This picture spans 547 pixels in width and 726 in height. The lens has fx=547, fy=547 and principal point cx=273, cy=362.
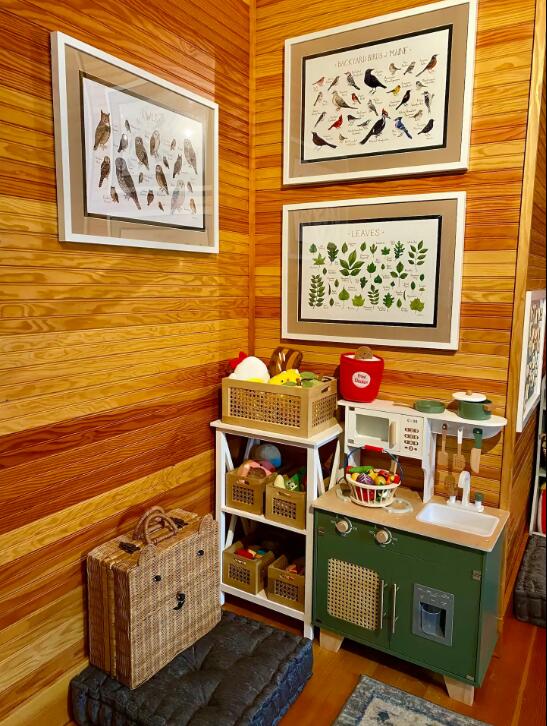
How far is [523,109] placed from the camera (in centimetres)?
185

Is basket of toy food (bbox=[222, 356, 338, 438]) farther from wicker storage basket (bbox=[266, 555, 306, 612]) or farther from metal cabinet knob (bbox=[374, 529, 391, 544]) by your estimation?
wicker storage basket (bbox=[266, 555, 306, 612])

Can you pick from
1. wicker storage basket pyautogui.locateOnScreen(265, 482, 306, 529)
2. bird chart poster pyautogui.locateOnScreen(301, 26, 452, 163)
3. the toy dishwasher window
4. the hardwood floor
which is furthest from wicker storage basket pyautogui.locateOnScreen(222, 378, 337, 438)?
bird chart poster pyautogui.locateOnScreen(301, 26, 452, 163)

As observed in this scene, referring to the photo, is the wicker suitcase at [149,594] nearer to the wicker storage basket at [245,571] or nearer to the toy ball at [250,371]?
the wicker storage basket at [245,571]

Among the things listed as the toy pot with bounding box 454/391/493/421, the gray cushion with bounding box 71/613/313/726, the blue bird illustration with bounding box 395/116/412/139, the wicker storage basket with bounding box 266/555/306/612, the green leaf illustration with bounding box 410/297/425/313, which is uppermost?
the blue bird illustration with bounding box 395/116/412/139

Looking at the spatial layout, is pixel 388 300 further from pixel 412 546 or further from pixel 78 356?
pixel 78 356

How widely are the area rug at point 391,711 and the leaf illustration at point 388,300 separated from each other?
4.49 feet

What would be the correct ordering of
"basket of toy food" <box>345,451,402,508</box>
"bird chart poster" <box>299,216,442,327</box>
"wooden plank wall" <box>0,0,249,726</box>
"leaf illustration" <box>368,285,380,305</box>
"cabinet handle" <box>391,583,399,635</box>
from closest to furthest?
"wooden plank wall" <box>0,0,249,726</box> → "cabinet handle" <box>391,583,399,635</box> → "basket of toy food" <box>345,451,402,508</box> → "bird chart poster" <box>299,216,442,327</box> → "leaf illustration" <box>368,285,380,305</box>

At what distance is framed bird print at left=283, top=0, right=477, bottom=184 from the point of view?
1.95 metres

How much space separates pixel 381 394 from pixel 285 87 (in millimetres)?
1358

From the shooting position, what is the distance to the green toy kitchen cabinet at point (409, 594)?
1.74 m

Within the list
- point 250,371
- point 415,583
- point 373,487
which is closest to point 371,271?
point 250,371

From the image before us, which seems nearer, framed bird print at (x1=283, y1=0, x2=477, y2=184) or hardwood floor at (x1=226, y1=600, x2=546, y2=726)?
hardwood floor at (x1=226, y1=600, x2=546, y2=726)

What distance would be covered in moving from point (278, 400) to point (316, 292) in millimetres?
517

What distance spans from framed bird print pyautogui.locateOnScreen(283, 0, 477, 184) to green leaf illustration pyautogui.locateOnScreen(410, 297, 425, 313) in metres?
0.48
